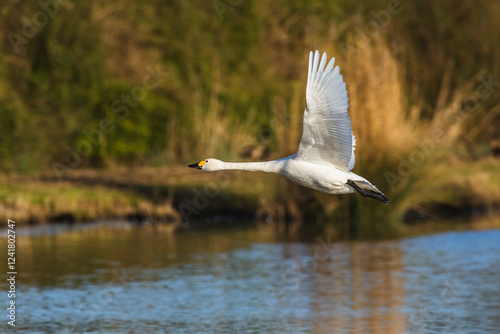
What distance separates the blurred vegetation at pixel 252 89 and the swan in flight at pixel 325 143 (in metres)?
10.1

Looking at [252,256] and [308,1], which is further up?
[308,1]

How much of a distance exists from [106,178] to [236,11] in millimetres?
8782

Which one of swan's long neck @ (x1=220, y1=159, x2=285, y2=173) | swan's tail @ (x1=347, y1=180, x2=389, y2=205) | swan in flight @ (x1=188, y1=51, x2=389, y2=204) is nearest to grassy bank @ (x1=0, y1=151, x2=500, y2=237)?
swan's long neck @ (x1=220, y1=159, x2=285, y2=173)

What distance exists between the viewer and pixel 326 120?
9.57m

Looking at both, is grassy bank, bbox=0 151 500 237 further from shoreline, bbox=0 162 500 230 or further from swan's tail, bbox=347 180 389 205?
swan's tail, bbox=347 180 389 205

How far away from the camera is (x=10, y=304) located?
14.5m

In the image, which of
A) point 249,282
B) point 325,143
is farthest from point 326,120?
point 249,282

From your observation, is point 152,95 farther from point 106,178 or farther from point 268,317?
point 268,317

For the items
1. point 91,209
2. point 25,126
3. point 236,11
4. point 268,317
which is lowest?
point 268,317

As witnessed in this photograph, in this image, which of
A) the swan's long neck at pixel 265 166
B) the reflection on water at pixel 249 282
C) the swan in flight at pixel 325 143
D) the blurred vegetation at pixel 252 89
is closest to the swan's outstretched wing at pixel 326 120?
the swan in flight at pixel 325 143

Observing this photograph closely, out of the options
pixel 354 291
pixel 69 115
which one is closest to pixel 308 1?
pixel 69 115

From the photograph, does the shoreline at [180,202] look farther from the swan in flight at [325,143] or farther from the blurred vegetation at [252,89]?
the swan in flight at [325,143]

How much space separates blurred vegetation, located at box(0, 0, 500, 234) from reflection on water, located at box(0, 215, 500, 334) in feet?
6.80

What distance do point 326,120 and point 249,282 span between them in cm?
693
